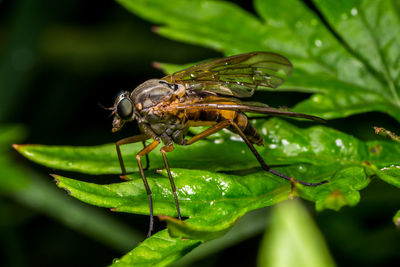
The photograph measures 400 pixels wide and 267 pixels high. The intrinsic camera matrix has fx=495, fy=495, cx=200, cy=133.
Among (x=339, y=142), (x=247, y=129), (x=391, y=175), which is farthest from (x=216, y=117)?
(x=391, y=175)

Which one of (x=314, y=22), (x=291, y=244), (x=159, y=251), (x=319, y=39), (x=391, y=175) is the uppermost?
(x=314, y=22)

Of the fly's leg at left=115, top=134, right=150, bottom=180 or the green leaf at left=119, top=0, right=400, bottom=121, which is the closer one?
the fly's leg at left=115, top=134, right=150, bottom=180

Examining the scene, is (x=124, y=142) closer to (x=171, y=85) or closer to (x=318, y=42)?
(x=171, y=85)

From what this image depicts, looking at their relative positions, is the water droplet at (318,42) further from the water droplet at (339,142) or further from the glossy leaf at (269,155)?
the water droplet at (339,142)

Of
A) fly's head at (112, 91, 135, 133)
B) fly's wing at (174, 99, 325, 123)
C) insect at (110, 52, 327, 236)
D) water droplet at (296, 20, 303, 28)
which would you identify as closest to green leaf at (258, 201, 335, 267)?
insect at (110, 52, 327, 236)

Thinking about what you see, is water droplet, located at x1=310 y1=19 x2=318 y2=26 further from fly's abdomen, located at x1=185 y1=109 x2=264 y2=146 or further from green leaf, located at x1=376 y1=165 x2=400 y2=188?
green leaf, located at x1=376 y1=165 x2=400 y2=188

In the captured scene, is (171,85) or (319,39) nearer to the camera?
(171,85)

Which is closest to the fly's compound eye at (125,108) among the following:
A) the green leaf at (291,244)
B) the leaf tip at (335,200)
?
the green leaf at (291,244)
